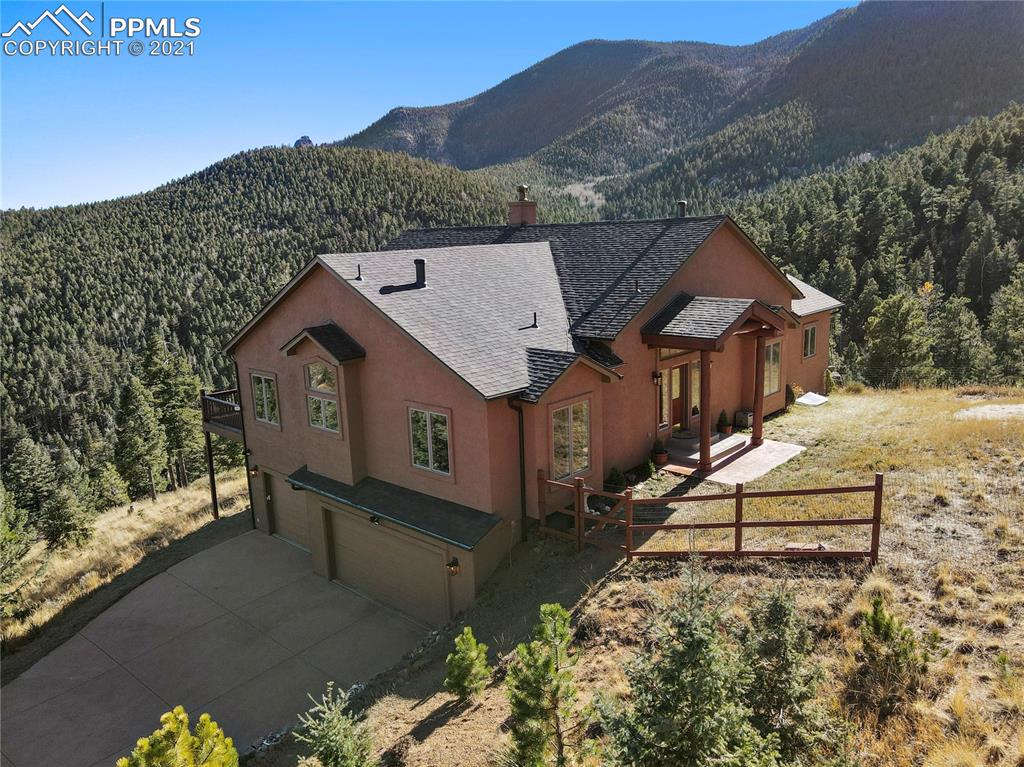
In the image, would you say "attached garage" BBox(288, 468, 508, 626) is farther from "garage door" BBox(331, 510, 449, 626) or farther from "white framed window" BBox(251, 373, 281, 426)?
"white framed window" BBox(251, 373, 281, 426)

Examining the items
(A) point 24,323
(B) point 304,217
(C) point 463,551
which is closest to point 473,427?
(C) point 463,551

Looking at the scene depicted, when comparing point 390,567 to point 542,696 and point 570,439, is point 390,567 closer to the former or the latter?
point 570,439

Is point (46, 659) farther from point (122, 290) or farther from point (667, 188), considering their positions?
point (667, 188)

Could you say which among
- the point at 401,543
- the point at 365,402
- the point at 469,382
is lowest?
the point at 401,543

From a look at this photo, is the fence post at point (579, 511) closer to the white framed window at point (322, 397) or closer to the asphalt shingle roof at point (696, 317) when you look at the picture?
the asphalt shingle roof at point (696, 317)

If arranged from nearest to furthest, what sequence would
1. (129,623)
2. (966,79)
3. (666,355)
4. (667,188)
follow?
(129,623)
(666,355)
(667,188)
(966,79)

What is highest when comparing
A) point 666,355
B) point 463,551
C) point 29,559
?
point 666,355

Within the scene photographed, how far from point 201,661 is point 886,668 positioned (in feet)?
40.5

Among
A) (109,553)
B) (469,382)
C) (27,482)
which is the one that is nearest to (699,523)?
(469,382)

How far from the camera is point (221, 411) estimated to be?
68.8 ft

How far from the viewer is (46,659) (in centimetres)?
1386

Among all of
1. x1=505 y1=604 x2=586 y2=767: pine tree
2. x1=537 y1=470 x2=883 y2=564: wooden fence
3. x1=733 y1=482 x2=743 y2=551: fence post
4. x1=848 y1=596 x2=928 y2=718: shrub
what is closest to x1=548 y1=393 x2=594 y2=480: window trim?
x1=537 y1=470 x2=883 y2=564: wooden fence

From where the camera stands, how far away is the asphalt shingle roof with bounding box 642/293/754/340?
1509cm

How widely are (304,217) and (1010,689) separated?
123m
